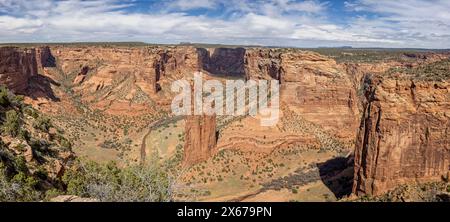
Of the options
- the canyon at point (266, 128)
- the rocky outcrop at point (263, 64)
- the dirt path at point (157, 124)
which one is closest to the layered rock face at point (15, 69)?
the canyon at point (266, 128)

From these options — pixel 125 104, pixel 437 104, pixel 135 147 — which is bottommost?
pixel 135 147

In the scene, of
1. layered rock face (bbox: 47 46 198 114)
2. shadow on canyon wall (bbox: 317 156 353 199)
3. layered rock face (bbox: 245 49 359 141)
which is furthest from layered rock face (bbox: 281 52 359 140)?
layered rock face (bbox: 47 46 198 114)

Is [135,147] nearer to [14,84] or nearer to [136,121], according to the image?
[136,121]

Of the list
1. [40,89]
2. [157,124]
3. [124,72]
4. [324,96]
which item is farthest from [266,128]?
[124,72]

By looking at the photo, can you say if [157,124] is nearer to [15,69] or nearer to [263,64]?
[263,64]
